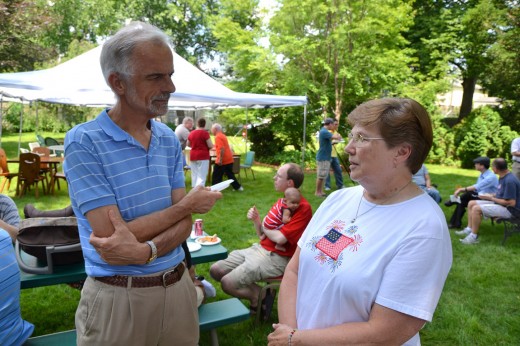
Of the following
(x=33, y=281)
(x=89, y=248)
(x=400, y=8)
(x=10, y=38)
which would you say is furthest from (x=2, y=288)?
(x=10, y=38)

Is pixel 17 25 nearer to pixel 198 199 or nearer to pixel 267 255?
pixel 267 255

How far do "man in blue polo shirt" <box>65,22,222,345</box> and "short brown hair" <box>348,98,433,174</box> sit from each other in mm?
790

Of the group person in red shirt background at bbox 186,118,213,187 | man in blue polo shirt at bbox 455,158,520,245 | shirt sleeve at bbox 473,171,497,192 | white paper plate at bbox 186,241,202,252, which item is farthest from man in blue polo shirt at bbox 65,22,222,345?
person in red shirt background at bbox 186,118,213,187

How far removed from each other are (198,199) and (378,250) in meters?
0.77

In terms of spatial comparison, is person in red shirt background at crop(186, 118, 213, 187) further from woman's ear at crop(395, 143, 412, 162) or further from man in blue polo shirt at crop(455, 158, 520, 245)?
woman's ear at crop(395, 143, 412, 162)

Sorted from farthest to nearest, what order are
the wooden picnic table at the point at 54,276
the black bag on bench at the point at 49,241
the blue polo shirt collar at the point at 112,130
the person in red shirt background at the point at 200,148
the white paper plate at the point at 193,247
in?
the person in red shirt background at the point at 200,148 < the white paper plate at the point at 193,247 < the wooden picnic table at the point at 54,276 < the black bag on bench at the point at 49,241 < the blue polo shirt collar at the point at 112,130

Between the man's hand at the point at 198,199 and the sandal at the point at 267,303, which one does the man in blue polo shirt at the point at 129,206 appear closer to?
the man's hand at the point at 198,199

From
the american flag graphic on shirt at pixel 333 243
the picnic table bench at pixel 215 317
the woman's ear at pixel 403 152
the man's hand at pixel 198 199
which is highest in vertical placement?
the woman's ear at pixel 403 152

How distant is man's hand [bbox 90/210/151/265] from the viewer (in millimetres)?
1467

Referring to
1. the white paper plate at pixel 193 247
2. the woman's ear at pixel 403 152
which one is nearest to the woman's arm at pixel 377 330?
the woman's ear at pixel 403 152

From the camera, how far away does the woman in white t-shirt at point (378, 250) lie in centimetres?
133

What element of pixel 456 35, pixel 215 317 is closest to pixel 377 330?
pixel 215 317

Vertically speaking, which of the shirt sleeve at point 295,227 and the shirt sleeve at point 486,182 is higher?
the shirt sleeve at point 295,227

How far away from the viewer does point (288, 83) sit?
1523 centimetres
